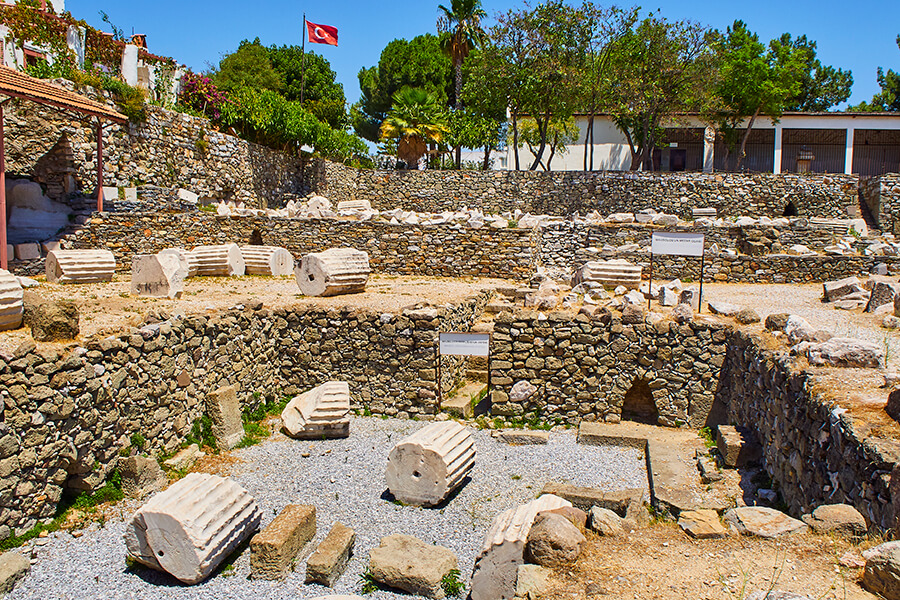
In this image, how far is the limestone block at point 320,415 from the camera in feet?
32.4

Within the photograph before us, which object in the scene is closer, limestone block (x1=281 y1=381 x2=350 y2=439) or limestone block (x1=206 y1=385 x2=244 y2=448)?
limestone block (x1=206 y1=385 x2=244 y2=448)

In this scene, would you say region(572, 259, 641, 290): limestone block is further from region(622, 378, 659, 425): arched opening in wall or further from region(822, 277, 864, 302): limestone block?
region(622, 378, 659, 425): arched opening in wall

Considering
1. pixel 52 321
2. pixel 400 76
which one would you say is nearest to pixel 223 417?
pixel 52 321

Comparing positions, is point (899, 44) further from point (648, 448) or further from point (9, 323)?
point (9, 323)

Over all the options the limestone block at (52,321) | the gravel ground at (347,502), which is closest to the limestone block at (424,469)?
the gravel ground at (347,502)

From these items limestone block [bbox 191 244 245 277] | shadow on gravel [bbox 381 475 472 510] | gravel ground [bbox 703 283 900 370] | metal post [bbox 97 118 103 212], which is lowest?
shadow on gravel [bbox 381 475 472 510]

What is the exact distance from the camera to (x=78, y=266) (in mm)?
13773

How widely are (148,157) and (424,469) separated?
54.1ft

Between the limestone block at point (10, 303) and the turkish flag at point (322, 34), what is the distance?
2599cm

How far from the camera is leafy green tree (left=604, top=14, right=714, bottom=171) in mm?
26812

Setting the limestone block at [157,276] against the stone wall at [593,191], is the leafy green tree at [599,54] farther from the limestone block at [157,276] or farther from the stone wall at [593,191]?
the limestone block at [157,276]

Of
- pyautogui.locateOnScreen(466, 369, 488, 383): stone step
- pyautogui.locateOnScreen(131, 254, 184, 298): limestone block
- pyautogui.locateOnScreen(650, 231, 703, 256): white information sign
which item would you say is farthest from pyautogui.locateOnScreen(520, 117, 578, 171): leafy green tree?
pyautogui.locateOnScreen(131, 254, 184, 298): limestone block

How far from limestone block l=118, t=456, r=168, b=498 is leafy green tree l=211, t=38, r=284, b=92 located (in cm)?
3109

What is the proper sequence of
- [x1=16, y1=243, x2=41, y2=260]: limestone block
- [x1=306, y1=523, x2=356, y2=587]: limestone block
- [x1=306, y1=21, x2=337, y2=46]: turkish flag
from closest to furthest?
[x1=306, y1=523, x2=356, y2=587]: limestone block
[x1=16, y1=243, x2=41, y2=260]: limestone block
[x1=306, y1=21, x2=337, y2=46]: turkish flag
